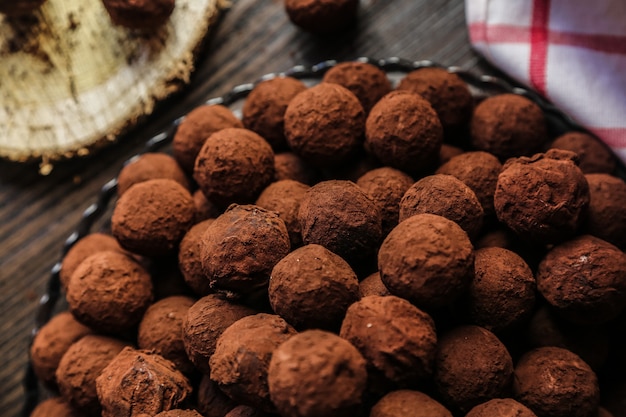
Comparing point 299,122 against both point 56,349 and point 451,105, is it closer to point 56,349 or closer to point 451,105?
point 451,105

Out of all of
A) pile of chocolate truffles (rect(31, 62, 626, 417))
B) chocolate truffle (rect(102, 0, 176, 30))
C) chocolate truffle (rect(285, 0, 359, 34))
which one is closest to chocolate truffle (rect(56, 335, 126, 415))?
pile of chocolate truffles (rect(31, 62, 626, 417))

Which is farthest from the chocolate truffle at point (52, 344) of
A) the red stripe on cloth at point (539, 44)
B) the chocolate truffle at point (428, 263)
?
the red stripe on cloth at point (539, 44)

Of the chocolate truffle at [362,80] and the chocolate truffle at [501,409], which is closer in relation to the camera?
the chocolate truffle at [501,409]

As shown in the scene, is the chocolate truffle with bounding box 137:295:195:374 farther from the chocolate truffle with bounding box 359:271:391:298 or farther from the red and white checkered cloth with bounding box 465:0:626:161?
the red and white checkered cloth with bounding box 465:0:626:161

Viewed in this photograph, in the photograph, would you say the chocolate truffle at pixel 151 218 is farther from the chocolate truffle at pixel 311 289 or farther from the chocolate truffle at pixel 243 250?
the chocolate truffle at pixel 311 289

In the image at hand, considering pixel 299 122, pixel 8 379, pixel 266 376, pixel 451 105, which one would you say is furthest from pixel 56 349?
pixel 451 105

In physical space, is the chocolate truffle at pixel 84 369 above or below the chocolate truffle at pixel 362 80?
below
